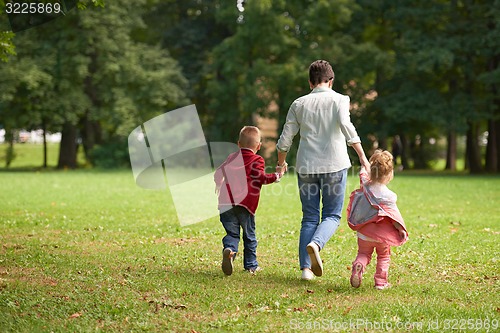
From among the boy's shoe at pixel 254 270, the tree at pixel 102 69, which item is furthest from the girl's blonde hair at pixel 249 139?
the tree at pixel 102 69

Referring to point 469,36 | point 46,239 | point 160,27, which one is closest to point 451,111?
point 469,36

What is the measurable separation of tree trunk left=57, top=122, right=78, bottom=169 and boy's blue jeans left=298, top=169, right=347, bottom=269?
32423 millimetres

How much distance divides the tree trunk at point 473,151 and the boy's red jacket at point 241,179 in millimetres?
26280

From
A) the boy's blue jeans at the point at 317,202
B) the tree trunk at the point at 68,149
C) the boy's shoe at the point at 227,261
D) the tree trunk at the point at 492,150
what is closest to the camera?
the boy's blue jeans at the point at 317,202

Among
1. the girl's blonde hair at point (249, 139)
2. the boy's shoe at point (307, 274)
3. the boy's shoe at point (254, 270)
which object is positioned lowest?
the boy's shoe at point (254, 270)

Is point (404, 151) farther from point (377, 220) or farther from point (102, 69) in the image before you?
point (377, 220)

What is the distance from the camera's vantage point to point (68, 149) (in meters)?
38.3

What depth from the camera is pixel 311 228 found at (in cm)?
703

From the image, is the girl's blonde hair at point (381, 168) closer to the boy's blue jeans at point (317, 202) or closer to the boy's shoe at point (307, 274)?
the boy's blue jeans at point (317, 202)

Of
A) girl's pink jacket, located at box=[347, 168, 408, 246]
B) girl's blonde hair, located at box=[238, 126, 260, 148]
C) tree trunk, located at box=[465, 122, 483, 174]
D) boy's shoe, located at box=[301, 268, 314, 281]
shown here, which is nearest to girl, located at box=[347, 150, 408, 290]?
girl's pink jacket, located at box=[347, 168, 408, 246]

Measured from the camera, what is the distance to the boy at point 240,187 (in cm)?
721

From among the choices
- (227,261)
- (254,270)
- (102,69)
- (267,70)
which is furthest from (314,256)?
(102,69)

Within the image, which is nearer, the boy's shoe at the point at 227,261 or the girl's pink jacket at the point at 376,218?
the girl's pink jacket at the point at 376,218

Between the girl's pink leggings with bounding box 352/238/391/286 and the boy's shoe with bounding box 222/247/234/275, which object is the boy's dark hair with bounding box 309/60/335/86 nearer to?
the girl's pink leggings with bounding box 352/238/391/286
